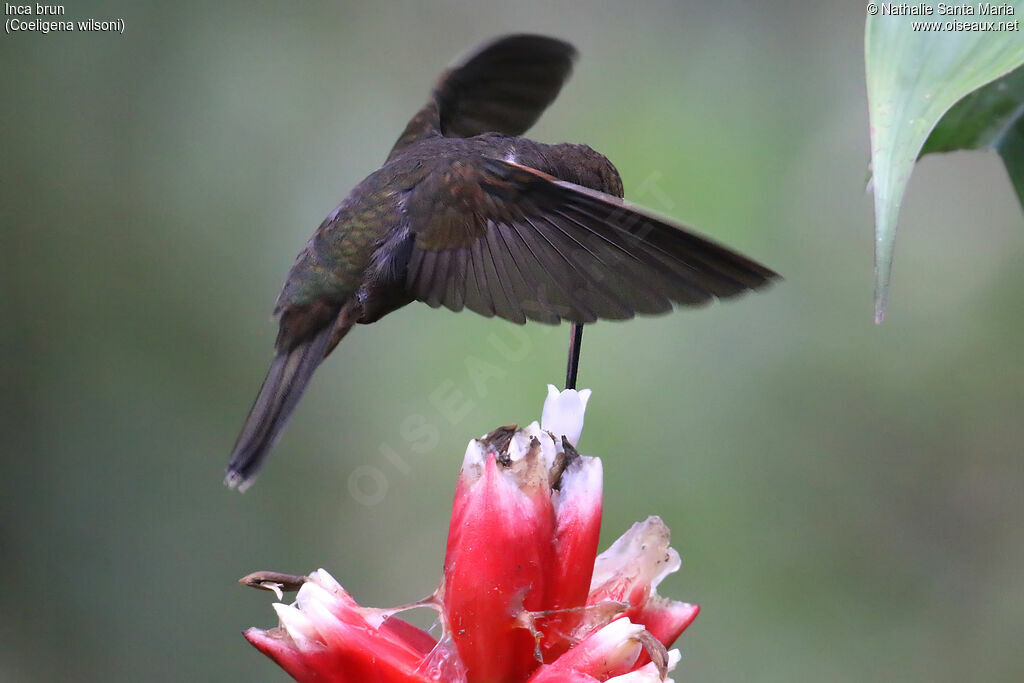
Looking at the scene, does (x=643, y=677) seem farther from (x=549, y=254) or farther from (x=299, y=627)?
(x=549, y=254)

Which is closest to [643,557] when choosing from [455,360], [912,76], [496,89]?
[912,76]

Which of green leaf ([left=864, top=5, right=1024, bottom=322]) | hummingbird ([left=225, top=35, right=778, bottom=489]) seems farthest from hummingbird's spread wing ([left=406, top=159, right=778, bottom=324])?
green leaf ([left=864, top=5, right=1024, bottom=322])

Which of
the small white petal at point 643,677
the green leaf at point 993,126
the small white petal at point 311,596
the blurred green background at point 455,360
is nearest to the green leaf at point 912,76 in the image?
the green leaf at point 993,126

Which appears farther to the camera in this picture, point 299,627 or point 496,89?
point 496,89

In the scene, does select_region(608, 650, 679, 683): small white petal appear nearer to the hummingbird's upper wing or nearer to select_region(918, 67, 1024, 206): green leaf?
select_region(918, 67, 1024, 206): green leaf

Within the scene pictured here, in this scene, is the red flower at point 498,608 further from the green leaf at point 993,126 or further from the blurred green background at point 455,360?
the blurred green background at point 455,360

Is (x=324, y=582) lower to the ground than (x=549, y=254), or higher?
lower
